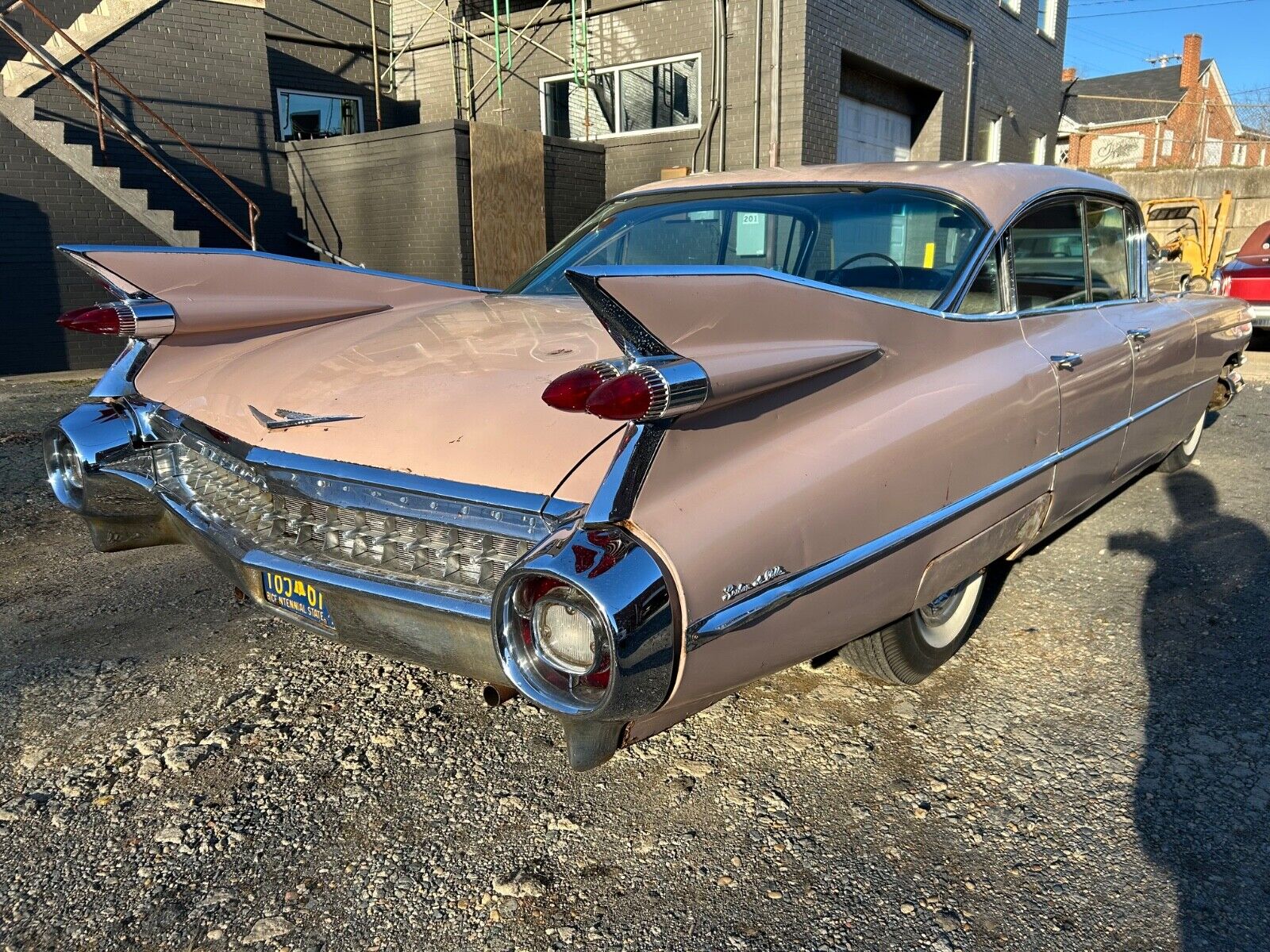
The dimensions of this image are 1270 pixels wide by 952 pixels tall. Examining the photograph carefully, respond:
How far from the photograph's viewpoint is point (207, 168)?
437 inches

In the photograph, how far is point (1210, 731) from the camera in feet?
9.50

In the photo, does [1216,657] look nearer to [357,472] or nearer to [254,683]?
[357,472]

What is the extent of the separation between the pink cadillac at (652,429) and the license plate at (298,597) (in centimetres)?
2

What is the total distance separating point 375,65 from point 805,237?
1127cm

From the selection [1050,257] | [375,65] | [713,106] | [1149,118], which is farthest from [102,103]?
[1149,118]

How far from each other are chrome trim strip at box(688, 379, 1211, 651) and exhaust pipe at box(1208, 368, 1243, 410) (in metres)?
3.83

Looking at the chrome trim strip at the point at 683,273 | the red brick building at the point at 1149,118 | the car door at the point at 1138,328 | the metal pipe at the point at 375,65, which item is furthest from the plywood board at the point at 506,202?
the red brick building at the point at 1149,118

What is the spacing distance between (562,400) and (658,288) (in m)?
0.29

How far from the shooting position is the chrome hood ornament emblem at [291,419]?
2461 millimetres

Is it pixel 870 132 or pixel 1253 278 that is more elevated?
pixel 870 132

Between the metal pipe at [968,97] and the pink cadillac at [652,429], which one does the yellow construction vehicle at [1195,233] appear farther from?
the pink cadillac at [652,429]

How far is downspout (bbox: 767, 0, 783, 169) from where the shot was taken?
10.7m

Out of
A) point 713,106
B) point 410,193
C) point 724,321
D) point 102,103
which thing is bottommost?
point 724,321

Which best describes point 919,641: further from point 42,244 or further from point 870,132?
point 870,132
